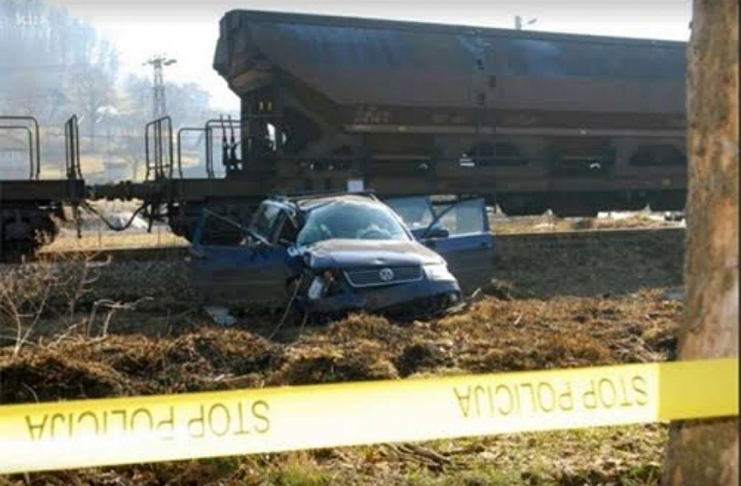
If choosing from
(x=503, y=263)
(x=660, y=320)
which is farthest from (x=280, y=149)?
(x=660, y=320)

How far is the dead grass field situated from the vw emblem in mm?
499

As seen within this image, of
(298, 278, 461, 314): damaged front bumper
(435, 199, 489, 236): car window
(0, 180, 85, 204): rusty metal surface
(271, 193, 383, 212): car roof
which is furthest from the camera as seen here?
(0, 180, 85, 204): rusty metal surface

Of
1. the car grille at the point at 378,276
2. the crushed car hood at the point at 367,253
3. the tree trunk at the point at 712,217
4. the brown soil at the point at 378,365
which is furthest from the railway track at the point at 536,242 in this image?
the tree trunk at the point at 712,217

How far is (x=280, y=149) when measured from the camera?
16.2 meters


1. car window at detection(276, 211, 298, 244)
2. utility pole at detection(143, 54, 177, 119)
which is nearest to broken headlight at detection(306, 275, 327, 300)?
car window at detection(276, 211, 298, 244)

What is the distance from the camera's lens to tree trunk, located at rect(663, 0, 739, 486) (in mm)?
2787

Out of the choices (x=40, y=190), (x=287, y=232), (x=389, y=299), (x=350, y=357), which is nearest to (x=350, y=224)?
(x=287, y=232)

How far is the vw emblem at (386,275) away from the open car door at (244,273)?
1.11m

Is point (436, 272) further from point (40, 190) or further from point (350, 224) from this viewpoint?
point (40, 190)

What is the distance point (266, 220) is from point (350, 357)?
458 cm

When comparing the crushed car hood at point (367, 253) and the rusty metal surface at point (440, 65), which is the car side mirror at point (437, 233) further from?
the rusty metal surface at point (440, 65)

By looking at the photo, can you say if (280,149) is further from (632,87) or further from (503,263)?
(632,87)

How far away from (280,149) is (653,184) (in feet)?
26.2

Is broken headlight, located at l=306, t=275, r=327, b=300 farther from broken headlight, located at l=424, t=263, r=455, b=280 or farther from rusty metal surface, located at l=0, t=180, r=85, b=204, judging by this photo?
rusty metal surface, located at l=0, t=180, r=85, b=204
